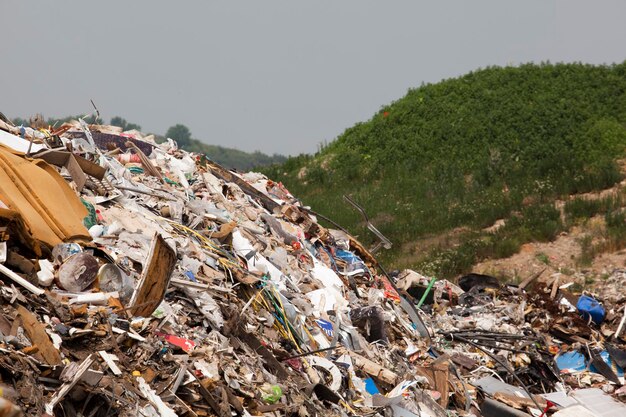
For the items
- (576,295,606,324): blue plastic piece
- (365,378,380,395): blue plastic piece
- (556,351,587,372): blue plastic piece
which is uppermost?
(365,378,380,395): blue plastic piece

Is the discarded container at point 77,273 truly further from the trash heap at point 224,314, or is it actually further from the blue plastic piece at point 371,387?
the blue plastic piece at point 371,387

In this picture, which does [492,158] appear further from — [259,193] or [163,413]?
[163,413]

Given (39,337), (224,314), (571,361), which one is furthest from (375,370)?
(571,361)

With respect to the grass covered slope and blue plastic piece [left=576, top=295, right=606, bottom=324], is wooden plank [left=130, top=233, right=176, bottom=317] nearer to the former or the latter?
blue plastic piece [left=576, top=295, right=606, bottom=324]

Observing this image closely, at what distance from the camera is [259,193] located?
12.1 meters

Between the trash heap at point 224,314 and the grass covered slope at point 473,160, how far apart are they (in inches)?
305

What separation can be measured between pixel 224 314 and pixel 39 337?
7.02 feet

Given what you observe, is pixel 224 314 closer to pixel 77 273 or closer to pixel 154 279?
pixel 154 279

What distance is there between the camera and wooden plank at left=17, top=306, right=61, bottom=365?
17.8 ft

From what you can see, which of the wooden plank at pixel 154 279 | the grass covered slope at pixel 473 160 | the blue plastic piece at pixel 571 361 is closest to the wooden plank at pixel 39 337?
the wooden plank at pixel 154 279

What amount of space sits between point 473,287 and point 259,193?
4328mm

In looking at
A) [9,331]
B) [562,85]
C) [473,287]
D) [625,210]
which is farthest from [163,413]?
[562,85]

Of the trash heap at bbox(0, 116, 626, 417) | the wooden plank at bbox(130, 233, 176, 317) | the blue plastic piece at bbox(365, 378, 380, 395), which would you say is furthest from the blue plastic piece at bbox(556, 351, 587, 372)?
the wooden plank at bbox(130, 233, 176, 317)

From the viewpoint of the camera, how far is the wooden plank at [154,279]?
6531 mm
